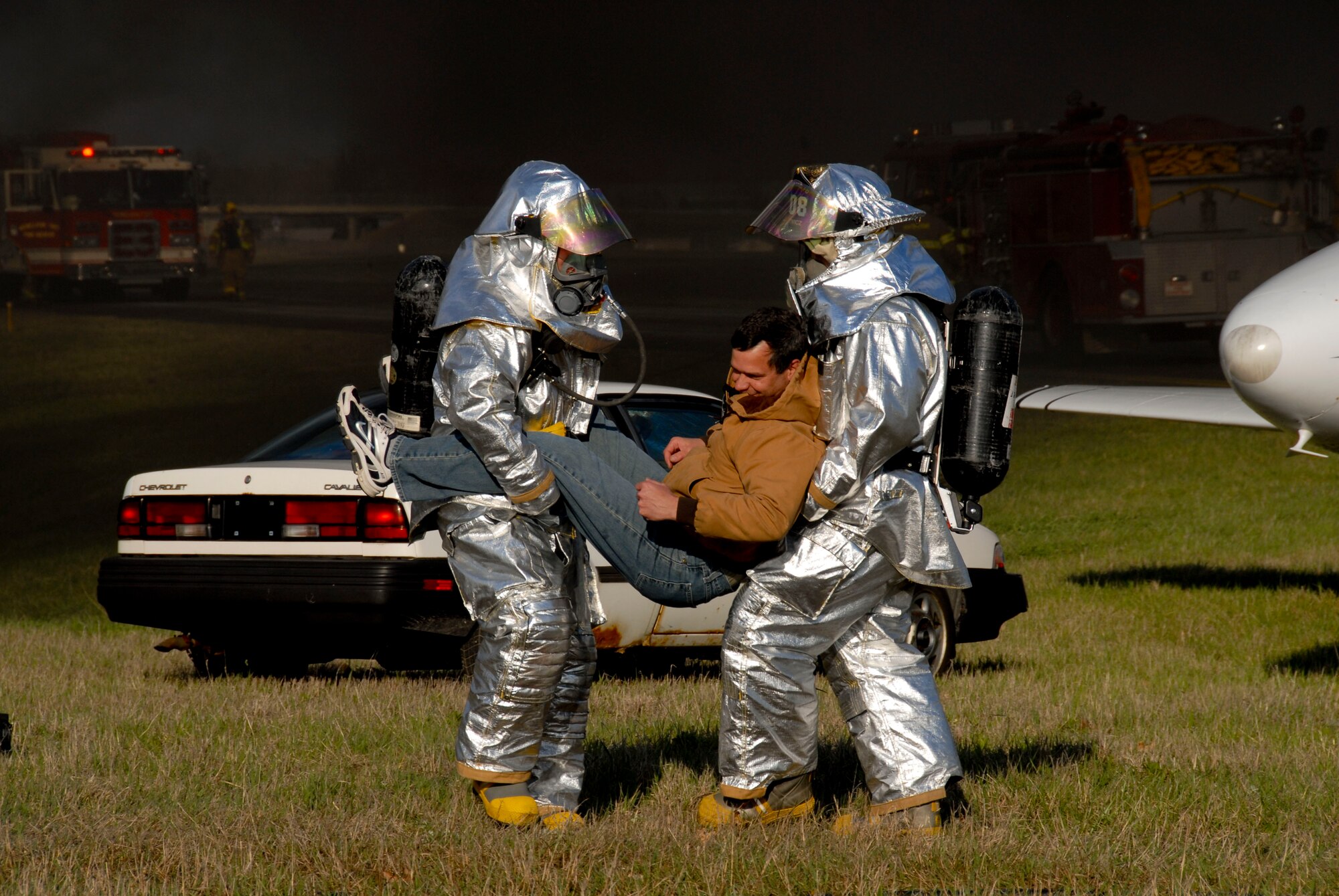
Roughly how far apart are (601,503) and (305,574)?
260 centimetres

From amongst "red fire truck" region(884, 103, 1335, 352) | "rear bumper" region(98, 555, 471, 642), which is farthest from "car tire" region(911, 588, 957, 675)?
"red fire truck" region(884, 103, 1335, 352)

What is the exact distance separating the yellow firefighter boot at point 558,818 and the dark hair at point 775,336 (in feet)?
4.55

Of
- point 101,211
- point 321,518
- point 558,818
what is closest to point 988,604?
point 321,518

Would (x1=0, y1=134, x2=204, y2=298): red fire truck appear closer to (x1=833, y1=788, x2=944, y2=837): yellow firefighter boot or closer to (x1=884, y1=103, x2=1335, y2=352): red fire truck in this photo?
(x1=884, y1=103, x2=1335, y2=352): red fire truck

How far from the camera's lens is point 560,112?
48344 mm

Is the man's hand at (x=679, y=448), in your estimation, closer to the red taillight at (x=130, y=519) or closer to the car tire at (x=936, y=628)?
the car tire at (x=936, y=628)

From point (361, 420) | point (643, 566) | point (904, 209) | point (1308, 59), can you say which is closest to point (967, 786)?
point (643, 566)

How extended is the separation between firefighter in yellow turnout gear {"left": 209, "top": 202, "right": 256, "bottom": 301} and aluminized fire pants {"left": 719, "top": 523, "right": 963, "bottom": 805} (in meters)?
30.0

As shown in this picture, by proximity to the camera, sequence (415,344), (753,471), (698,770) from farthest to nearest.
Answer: (698,770) < (415,344) < (753,471)

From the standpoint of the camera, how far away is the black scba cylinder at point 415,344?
15.0ft

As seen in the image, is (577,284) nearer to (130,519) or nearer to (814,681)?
(814,681)

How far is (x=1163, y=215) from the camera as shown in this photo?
20.5 m

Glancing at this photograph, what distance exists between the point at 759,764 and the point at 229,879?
55.2 inches

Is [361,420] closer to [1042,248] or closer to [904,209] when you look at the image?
[904,209]
